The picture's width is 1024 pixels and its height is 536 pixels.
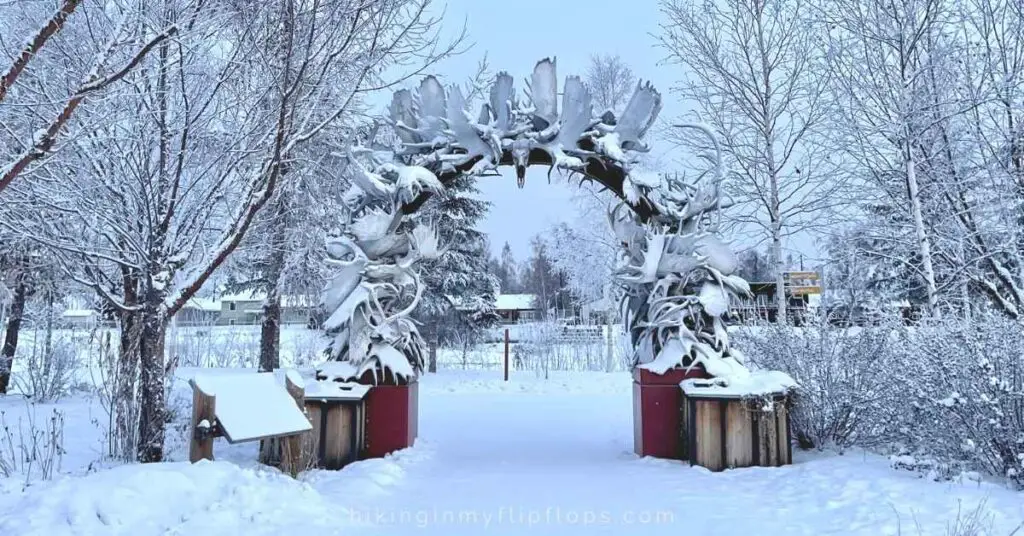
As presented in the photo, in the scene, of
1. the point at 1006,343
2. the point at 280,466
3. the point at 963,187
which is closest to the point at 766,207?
the point at 963,187

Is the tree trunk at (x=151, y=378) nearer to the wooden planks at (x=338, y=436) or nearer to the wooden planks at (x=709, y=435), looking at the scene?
the wooden planks at (x=338, y=436)

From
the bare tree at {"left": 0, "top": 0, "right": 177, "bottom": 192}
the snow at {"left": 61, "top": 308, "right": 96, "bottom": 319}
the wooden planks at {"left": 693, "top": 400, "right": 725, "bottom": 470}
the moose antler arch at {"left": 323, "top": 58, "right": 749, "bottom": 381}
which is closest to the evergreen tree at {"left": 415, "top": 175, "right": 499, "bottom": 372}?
the snow at {"left": 61, "top": 308, "right": 96, "bottom": 319}

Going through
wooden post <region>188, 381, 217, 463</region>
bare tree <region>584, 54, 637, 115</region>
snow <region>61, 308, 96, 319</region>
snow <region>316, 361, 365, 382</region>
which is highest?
bare tree <region>584, 54, 637, 115</region>

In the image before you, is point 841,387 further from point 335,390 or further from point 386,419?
point 335,390

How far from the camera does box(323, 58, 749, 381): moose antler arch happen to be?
598 centimetres

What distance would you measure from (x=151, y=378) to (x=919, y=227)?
8.68 meters

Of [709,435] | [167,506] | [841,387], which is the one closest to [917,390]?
[841,387]

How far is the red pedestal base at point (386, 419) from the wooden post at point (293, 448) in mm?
876

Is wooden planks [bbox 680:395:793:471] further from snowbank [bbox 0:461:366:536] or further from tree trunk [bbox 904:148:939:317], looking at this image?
tree trunk [bbox 904:148:939:317]

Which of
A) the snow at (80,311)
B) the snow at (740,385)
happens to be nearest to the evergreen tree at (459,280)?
the snow at (80,311)

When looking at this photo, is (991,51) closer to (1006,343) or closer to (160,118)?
(1006,343)

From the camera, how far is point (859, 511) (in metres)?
3.75

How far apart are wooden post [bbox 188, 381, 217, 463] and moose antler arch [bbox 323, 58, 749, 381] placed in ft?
4.92

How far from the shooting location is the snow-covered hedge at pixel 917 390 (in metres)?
4.26
